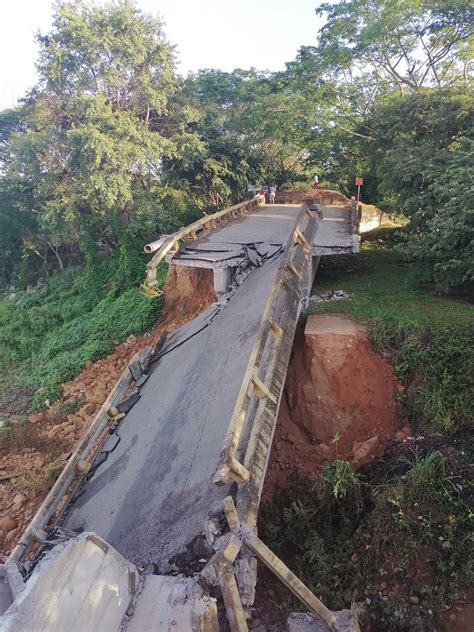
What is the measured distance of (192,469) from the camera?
4.55m

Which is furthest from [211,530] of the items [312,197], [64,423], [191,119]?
[312,197]

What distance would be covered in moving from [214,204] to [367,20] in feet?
25.2

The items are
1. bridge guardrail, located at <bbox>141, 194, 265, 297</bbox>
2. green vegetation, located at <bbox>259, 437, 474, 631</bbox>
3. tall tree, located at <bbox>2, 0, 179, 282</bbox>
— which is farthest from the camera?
tall tree, located at <bbox>2, 0, 179, 282</bbox>

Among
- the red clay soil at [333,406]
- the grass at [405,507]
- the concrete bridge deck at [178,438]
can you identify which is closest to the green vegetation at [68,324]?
the concrete bridge deck at [178,438]

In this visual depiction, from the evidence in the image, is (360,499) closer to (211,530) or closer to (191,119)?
(211,530)

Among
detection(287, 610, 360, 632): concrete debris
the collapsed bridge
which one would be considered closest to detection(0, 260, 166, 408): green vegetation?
the collapsed bridge

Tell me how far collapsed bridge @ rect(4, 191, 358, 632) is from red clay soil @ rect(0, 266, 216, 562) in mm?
2512

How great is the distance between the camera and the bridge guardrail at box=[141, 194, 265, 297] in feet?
27.0

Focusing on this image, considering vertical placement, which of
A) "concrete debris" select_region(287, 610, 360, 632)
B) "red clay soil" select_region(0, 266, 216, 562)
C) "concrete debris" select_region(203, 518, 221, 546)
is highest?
"concrete debris" select_region(203, 518, 221, 546)

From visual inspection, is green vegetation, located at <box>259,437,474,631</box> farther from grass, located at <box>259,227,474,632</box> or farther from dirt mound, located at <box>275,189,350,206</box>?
dirt mound, located at <box>275,189,350,206</box>

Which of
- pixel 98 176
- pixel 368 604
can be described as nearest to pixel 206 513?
pixel 368 604

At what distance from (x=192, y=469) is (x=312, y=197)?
15.5 metres

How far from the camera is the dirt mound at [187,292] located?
36.0ft

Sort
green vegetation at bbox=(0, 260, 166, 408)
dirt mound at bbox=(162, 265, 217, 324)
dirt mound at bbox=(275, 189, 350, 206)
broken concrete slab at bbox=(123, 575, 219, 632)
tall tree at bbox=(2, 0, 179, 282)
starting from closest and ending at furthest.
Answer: broken concrete slab at bbox=(123, 575, 219, 632), dirt mound at bbox=(162, 265, 217, 324), green vegetation at bbox=(0, 260, 166, 408), tall tree at bbox=(2, 0, 179, 282), dirt mound at bbox=(275, 189, 350, 206)
